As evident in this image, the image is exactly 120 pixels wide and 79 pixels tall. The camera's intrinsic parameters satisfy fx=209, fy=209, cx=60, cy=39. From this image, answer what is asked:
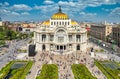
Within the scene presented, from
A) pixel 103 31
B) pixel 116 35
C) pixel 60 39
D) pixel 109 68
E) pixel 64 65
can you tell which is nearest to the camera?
pixel 109 68

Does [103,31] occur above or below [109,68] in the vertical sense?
above

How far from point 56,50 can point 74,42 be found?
10.6 metres

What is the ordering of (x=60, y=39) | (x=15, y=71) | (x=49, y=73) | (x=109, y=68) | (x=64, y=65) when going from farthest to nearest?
(x=60, y=39) < (x=64, y=65) < (x=109, y=68) < (x=15, y=71) < (x=49, y=73)

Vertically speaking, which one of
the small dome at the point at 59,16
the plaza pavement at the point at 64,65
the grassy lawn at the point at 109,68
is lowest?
the grassy lawn at the point at 109,68

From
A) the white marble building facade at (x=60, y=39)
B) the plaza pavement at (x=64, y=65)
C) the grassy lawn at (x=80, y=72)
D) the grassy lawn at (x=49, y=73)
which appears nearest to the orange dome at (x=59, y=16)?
the white marble building facade at (x=60, y=39)

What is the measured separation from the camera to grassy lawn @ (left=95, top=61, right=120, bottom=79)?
61.7 metres

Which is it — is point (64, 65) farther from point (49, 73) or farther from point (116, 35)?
point (116, 35)

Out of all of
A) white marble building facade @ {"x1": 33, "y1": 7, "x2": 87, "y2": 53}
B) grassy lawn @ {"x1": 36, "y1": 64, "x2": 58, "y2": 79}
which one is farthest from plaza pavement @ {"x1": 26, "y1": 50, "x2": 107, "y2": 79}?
white marble building facade @ {"x1": 33, "y1": 7, "x2": 87, "y2": 53}

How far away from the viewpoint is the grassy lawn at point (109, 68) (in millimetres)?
61741

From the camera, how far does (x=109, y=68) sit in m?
71.6

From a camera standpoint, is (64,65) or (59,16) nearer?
(64,65)

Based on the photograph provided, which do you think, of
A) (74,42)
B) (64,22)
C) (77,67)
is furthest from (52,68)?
(64,22)

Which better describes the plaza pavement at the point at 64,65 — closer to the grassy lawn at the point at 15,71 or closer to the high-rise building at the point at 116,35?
the grassy lawn at the point at 15,71

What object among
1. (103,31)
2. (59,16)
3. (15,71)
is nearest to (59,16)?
(59,16)
